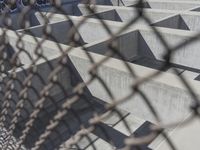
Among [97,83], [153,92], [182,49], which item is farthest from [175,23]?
[153,92]

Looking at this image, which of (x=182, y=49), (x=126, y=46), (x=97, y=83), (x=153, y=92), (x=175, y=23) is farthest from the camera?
(x=175, y=23)

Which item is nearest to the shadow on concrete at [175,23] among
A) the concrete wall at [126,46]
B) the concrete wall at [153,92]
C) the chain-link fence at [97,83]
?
the chain-link fence at [97,83]

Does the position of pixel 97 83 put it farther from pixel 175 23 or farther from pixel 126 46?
pixel 175 23

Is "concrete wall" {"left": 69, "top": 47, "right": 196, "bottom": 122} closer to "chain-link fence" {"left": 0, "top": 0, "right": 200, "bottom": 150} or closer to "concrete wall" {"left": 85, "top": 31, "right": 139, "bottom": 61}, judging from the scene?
"chain-link fence" {"left": 0, "top": 0, "right": 200, "bottom": 150}

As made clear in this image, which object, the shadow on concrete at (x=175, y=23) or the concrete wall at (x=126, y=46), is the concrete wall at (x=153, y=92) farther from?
the shadow on concrete at (x=175, y=23)

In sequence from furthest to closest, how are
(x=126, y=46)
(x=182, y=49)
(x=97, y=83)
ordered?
(x=126, y=46) < (x=182, y=49) < (x=97, y=83)

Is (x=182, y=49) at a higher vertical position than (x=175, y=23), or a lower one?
Answer: lower

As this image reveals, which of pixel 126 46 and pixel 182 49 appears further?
pixel 126 46

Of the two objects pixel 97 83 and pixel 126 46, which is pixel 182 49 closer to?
pixel 126 46

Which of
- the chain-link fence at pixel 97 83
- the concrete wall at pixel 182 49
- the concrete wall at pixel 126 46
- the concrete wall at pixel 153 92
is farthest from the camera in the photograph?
the concrete wall at pixel 126 46

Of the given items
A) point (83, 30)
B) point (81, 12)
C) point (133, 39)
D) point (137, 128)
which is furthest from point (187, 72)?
point (81, 12)

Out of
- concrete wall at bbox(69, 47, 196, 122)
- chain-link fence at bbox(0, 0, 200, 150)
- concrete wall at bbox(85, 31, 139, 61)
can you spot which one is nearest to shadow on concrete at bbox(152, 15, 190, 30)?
chain-link fence at bbox(0, 0, 200, 150)

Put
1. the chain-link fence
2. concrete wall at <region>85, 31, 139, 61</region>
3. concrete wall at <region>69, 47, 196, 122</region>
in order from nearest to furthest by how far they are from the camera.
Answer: the chain-link fence → concrete wall at <region>69, 47, 196, 122</region> → concrete wall at <region>85, 31, 139, 61</region>

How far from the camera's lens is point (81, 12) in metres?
11.7
